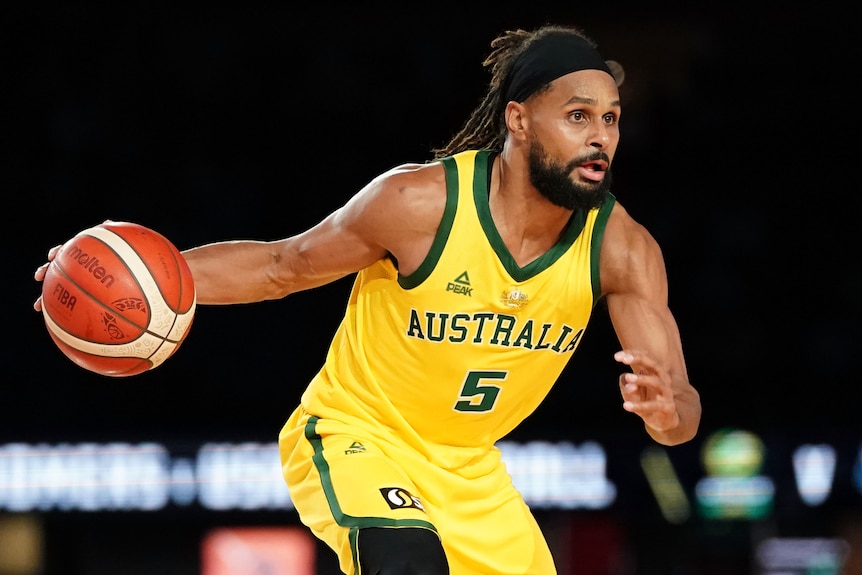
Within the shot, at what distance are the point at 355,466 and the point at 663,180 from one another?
5.83 m

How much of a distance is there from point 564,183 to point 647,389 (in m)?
0.66

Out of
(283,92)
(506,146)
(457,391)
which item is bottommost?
(457,391)

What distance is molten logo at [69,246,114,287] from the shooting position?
3.24 meters

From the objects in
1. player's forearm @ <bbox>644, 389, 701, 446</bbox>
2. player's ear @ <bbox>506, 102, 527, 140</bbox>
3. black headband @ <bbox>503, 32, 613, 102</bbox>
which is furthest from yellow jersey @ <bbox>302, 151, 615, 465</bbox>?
player's forearm @ <bbox>644, 389, 701, 446</bbox>

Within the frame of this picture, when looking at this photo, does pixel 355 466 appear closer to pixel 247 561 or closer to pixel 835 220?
pixel 247 561

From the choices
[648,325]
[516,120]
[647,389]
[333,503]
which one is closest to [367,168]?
[516,120]

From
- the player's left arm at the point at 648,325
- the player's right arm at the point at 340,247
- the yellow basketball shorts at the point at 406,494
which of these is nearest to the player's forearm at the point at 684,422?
the player's left arm at the point at 648,325

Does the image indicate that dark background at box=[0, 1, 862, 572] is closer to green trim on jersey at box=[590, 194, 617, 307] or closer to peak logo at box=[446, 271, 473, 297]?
green trim on jersey at box=[590, 194, 617, 307]

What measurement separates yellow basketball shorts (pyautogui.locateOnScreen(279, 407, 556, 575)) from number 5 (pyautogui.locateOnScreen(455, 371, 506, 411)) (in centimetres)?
19

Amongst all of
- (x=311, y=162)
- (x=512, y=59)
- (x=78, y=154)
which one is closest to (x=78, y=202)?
(x=78, y=154)

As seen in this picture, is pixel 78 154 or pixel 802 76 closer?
pixel 78 154

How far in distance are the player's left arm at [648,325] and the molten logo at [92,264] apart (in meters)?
1.33

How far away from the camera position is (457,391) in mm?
3494

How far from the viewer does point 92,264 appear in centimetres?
326
